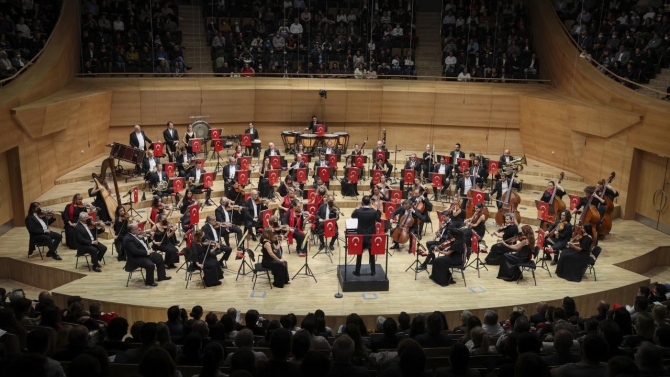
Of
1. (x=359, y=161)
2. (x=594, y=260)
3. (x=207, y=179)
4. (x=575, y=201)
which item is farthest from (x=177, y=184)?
(x=594, y=260)

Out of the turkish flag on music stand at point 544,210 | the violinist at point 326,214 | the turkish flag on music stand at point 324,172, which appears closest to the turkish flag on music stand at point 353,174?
the turkish flag on music stand at point 324,172

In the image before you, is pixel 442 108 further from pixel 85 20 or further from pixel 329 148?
pixel 85 20

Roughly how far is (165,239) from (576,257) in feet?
24.3

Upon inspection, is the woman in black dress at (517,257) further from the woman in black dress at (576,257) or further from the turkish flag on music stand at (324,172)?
the turkish flag on music stand at (324,172)

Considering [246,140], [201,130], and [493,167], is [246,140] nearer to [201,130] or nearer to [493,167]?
[201,130]

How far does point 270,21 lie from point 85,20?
18.3 ft

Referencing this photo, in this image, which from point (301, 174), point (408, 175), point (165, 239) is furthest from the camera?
point (408, 175)

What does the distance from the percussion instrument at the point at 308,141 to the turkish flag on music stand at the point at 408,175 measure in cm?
412

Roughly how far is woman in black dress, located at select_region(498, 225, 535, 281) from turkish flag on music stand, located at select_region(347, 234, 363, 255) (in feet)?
9.12

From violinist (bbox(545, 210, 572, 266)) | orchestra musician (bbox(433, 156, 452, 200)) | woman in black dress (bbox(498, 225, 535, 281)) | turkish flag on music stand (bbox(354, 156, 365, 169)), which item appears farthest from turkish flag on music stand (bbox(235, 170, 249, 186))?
violinist (bbox(545, 210, 572, 266))

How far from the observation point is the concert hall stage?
1059 cm

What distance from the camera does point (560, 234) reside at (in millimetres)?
12180

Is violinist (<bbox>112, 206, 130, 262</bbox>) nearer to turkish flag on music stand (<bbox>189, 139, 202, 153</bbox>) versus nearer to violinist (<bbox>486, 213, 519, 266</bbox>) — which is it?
turkish flag on music stand (<bbox>189, 139, 202, 153</bbox>)

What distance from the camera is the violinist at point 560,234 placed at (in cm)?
1204
